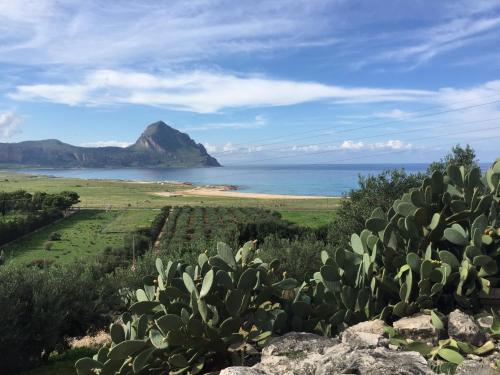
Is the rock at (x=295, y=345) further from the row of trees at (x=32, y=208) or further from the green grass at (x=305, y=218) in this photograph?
the green grass at (x=305, y=218)

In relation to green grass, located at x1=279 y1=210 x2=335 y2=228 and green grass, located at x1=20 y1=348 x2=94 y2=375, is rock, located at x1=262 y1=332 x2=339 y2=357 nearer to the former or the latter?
green grass, located at x1=20 y1=348 x2=94 y2=375

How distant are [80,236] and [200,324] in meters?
66.4

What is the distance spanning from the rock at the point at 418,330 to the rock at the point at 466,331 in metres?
0.23

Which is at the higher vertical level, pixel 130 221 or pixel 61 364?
pixel 61 364

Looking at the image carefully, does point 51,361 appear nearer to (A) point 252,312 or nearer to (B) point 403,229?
(A) point 252,312

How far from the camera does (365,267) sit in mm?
7902

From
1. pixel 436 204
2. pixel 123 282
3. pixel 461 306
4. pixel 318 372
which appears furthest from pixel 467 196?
pixel 123 282

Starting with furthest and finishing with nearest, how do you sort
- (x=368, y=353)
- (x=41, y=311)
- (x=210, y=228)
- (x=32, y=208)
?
(x=32, y=208) → (x=210, y=228) → (x=41, y=311) → (x=368, y=353)

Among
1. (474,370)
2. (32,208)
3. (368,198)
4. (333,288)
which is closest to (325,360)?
(474,370)

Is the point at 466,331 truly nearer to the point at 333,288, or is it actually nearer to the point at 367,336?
the point at 367,336

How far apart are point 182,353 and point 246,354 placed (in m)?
0.91

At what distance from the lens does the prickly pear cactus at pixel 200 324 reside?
6.54 m

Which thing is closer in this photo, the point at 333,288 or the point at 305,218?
the point at 333,288

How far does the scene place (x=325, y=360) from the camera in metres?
5.05
